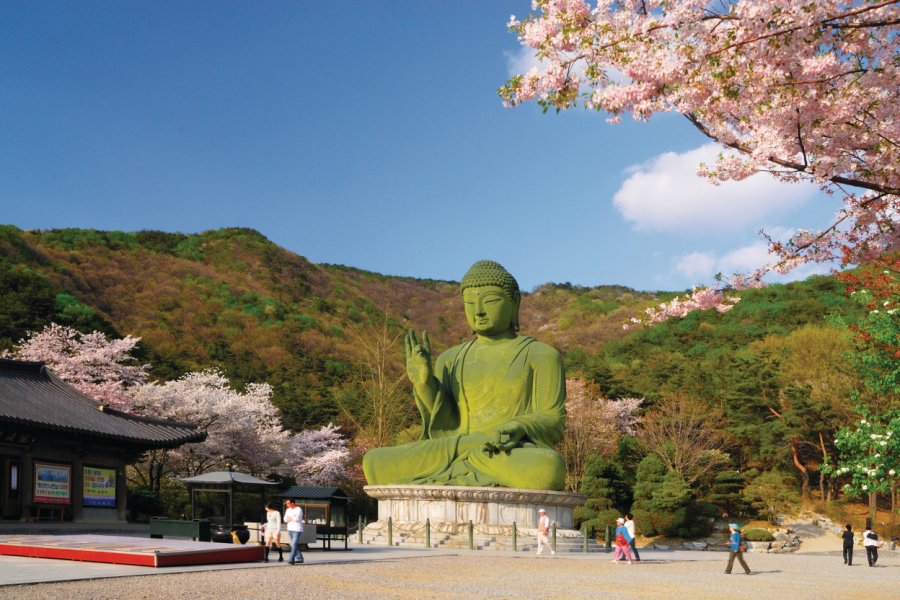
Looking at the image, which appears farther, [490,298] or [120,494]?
[120,494]

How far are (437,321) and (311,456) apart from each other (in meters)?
53.7

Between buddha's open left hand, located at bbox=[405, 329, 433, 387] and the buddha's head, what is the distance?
1.68 meters

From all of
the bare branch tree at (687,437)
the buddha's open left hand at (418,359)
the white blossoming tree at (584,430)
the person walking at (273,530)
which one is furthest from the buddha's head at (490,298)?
the bare branch tree at (687,437)

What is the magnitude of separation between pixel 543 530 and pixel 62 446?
40.0 feet

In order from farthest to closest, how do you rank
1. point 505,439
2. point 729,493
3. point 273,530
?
point 729,493 < point 505,439 < point 273,530

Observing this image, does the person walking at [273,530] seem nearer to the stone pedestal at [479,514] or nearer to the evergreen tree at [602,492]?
the stone pedestal at [479,514]

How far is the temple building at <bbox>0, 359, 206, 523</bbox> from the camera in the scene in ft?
62.1

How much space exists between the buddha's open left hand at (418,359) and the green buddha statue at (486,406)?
0.02 metres

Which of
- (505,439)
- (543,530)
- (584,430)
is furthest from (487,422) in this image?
(584,430)

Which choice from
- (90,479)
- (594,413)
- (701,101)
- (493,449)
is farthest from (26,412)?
(594,413)

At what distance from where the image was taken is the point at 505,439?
1675 centimetres

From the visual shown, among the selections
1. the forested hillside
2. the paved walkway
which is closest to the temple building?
the paved walkway

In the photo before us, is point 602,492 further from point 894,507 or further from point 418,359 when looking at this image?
point 418,359

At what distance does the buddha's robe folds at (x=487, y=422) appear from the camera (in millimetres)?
16625
